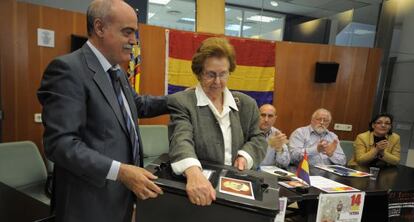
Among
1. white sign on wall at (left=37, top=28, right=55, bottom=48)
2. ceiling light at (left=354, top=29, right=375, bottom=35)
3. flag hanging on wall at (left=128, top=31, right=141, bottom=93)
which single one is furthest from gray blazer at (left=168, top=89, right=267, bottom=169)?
ceiling light at (left=354, top=29, right=375, bottom=35)

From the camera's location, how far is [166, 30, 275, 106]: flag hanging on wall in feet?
11.9

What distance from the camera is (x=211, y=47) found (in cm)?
118

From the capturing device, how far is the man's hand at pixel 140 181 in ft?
3.04

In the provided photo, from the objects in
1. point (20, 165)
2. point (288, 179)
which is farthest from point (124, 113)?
point (20, 165)

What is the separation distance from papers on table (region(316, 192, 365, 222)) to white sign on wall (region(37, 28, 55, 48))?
2.91m

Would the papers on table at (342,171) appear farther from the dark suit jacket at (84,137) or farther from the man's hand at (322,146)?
the dark suit jacket at (84,137)

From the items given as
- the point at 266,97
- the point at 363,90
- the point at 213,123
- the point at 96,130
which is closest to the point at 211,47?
the point at 213,123

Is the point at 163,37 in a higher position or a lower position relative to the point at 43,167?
higher

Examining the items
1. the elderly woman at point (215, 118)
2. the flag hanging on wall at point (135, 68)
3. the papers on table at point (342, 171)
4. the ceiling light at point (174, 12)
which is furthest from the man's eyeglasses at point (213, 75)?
the ceiling light at point (174, 12)

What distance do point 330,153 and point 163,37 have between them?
2.29m

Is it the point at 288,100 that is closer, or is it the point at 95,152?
the point at 95,152

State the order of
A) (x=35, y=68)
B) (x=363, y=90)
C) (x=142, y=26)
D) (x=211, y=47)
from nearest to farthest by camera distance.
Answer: (x=211, y=47)
(x=35, y=68)
(x=142, y=26)
(x=363, y=90)

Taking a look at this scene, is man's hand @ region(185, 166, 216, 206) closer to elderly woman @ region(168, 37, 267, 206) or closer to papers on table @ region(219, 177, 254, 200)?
papers on table @ region(219, 177, 254, 200)

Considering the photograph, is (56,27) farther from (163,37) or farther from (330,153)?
(330,153)
